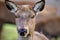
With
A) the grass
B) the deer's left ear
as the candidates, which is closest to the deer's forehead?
the deer's left ear

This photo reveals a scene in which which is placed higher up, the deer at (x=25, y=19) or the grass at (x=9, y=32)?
the deer at (x=25, y=19)

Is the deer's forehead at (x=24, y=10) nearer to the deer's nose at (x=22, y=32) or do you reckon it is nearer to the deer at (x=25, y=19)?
the deer at (x=25, y=19)

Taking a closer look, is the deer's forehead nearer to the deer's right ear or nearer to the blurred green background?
the deer's right ear

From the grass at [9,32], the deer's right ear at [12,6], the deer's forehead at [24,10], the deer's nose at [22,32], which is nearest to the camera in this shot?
the deer's nose at [22,32]

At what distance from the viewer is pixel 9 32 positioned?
9.18 m

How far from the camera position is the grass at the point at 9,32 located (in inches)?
351

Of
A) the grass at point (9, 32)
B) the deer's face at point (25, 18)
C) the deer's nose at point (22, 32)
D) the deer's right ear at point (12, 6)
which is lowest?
the grass at point (9, 32)

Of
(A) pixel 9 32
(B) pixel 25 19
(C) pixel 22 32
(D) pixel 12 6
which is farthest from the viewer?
(A) pixel 9 32

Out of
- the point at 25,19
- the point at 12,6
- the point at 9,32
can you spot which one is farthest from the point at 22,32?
the point at 9,32

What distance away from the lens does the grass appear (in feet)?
29.2

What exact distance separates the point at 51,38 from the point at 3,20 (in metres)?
1.23

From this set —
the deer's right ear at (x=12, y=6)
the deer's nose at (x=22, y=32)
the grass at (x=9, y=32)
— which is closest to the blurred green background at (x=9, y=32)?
the grass at (x=9, y=32)

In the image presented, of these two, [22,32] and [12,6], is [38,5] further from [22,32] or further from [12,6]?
[22,32]

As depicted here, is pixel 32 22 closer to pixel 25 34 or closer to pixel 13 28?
pixel 25 34
